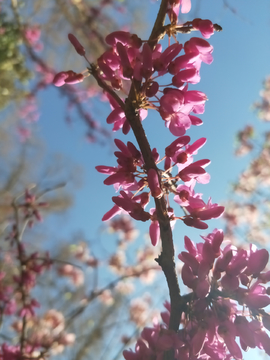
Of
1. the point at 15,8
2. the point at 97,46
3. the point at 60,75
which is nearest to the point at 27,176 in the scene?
the point at 97,46

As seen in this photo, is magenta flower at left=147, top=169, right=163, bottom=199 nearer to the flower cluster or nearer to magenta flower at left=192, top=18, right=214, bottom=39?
the flower cluster

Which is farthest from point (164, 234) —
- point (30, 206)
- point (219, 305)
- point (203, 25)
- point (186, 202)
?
point (30, 206)

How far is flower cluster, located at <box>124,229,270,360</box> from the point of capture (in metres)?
0.68

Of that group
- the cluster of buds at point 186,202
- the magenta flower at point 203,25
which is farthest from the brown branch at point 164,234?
the magenta flower at point 203,25

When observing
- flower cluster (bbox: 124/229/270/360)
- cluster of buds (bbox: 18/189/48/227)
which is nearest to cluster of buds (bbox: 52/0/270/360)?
flower cluster (bbox: 124/229/270/360)

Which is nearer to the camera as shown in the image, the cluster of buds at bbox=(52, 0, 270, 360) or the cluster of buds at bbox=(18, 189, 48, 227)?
the cluster of buds at bbox=(52, 0, 270, 360)

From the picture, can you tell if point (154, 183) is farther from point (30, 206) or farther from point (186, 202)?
point (30, 206)

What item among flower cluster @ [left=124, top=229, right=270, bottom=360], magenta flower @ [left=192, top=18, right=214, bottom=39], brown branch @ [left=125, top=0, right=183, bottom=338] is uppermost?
magenta flower @ [left=192, top=18, right=214, bottom=39]

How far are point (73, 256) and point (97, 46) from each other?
13.1 ft

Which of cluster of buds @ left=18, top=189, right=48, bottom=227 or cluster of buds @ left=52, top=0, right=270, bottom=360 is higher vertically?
cluster of buds @ left=18, top=189, right=48, bottom=227

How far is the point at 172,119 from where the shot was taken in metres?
0.75

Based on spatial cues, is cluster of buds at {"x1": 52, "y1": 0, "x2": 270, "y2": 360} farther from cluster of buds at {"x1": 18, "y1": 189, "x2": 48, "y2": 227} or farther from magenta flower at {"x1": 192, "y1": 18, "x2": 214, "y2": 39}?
cluster of buds at {"x1": 18, "y1": 189, "x2": 48, "y2": 227}

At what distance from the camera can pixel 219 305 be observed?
28.0 inches

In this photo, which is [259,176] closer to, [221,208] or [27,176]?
[27,176]
